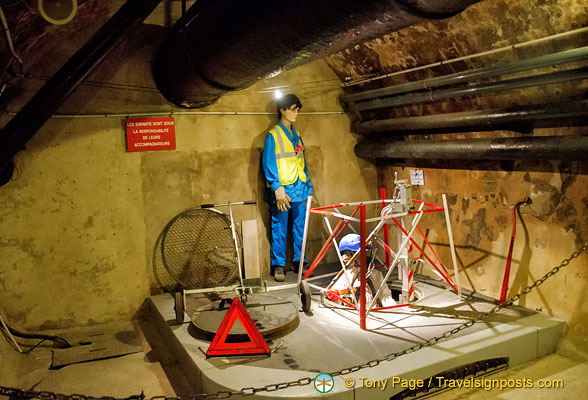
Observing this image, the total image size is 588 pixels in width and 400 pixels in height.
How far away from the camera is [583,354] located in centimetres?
405

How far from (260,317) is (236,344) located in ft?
2.05

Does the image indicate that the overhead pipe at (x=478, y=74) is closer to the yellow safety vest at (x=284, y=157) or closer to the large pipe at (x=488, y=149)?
the large pipe at (x=488, y=149)

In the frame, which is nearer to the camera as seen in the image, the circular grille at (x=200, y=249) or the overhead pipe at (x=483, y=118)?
the overhead pipe at (x=483, y=118)

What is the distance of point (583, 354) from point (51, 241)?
532 cm

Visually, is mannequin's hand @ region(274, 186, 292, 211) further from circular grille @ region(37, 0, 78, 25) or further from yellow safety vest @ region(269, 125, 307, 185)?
circular grille @ region(37, 0, 78, 25)

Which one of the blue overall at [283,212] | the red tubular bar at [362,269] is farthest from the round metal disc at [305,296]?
the blue overall at [283,212]

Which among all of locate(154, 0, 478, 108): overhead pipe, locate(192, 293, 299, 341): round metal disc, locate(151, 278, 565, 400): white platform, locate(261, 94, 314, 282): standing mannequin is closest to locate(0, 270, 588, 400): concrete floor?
locate(151, 278, 565, 400): white platform

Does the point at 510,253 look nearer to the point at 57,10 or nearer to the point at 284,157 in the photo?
the point at 284,157

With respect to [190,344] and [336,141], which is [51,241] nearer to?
[190,344]

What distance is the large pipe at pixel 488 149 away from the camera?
3.94 metres

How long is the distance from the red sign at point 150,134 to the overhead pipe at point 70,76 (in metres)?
1.37

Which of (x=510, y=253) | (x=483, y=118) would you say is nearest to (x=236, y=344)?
(x=510, y=253)

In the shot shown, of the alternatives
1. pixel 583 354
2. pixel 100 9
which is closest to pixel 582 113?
pixel 583 354

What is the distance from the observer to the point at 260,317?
171 inches
